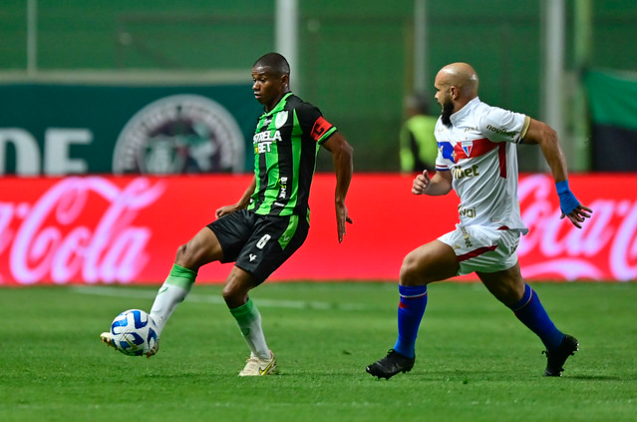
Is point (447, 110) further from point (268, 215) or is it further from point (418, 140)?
point (418, 140)

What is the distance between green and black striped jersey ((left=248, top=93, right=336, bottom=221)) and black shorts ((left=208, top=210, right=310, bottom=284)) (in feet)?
0.22

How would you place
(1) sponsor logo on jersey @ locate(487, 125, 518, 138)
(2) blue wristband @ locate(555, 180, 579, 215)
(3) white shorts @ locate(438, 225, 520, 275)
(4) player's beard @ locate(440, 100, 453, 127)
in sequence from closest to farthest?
(2) blue wristband @ locate(555, 180, 579, 215), (1) sponsor logo on jersey @ locate(487, 125, 518, 138), (3) white shorts @ locate(438, 225, 520, 275), (4) player's beard @ locate(440, 100, 453, 127)

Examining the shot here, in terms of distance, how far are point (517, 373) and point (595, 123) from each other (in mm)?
12100

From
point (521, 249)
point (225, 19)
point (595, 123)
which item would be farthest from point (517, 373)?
point (225, 19)

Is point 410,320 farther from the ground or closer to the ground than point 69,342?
farther from the ground

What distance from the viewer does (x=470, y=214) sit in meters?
8.19

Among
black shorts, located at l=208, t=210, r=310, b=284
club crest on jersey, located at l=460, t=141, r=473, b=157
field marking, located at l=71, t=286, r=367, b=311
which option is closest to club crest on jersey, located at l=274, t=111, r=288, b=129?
black shorts, located at l=208, t=210, r=310, b=284

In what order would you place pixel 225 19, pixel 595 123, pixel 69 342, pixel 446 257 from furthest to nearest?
pixel 225 19 < pixel 595 123 < pixel 69 342 < pixel 446 257

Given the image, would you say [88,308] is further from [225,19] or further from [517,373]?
[225,19]

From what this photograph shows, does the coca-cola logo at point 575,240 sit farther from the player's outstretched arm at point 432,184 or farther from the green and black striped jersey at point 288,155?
the green and black striped jersey at point 288,155

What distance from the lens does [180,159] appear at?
20.2m

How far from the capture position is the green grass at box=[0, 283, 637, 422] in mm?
6879

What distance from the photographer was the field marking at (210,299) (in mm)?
14148

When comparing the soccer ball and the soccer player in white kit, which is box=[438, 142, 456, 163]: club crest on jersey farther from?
the soccer ball
